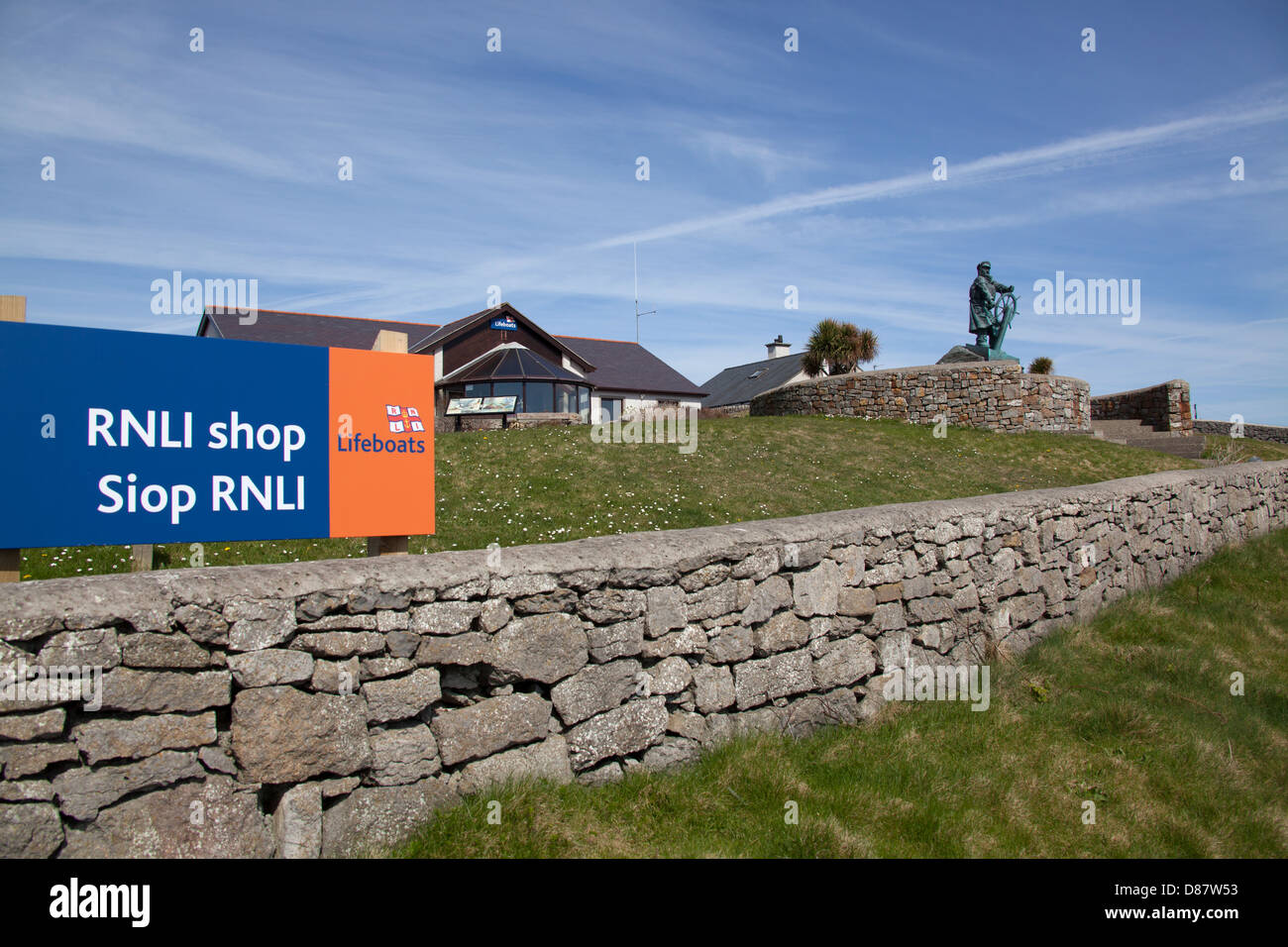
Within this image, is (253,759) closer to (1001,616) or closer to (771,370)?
(1001,616)

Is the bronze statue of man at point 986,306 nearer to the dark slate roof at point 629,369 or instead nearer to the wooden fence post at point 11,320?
the dark slate roof at point 629,369

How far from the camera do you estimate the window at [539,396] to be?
2655cm

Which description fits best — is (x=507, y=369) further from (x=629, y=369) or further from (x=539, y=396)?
(x=629, y=369)

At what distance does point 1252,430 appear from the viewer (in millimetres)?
31406

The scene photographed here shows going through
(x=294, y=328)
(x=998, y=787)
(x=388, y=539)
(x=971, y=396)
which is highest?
(x=294, y=328)

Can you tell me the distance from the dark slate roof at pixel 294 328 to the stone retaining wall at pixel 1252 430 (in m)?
29.5

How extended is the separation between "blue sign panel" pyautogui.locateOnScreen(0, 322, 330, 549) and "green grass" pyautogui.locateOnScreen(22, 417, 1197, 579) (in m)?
3.45

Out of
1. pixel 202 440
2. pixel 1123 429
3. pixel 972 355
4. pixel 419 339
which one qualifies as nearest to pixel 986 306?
pixel 972 355

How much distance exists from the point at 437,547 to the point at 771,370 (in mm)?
38674

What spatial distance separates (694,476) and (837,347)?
756 inches

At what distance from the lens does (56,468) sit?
3740 mm
